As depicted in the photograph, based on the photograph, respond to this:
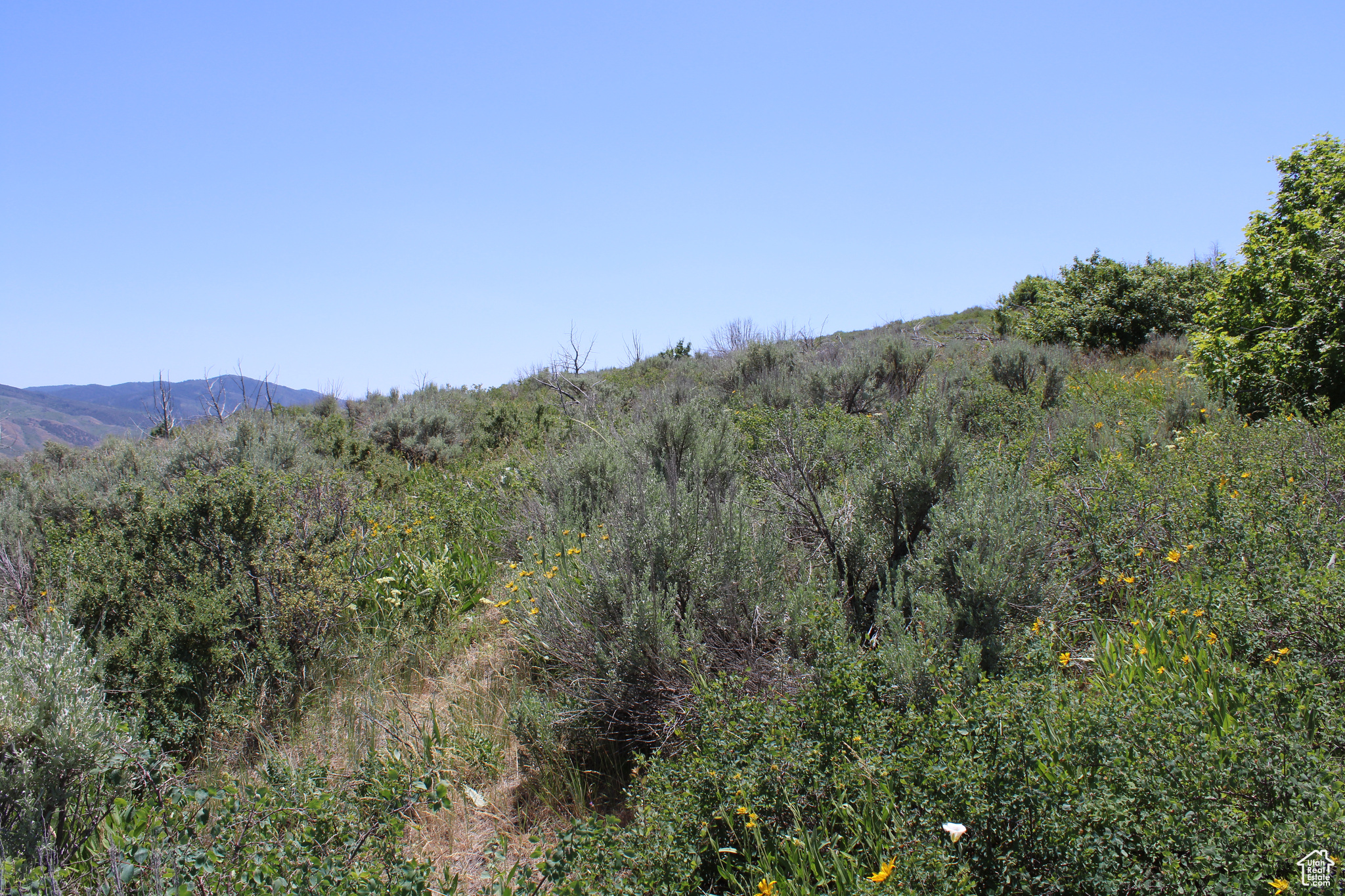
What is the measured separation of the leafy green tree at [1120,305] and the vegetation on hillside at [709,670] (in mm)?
10612

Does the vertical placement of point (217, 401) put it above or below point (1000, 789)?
above

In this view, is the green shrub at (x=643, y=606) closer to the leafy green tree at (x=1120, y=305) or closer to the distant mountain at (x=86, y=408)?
the distant mountain at (x=86, y=408)

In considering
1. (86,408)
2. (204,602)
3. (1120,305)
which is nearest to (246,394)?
(204,602)

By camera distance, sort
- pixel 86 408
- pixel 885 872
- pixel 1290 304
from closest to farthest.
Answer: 1. pixel 885 872
2. pixel 1290 304
3. pixel 86 408

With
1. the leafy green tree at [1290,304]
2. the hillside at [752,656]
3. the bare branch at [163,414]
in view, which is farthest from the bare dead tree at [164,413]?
the leafy green tree at [1290,304]

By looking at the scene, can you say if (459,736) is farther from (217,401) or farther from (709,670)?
(217,401)

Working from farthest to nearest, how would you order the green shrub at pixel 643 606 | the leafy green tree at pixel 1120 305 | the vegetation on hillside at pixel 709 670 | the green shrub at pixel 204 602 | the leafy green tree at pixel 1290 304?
the leafy green tree at pixel 1120 305 < the leafy green tree at pixel 1290 304 < the green shrub at pixel 204 602 < the green shrub at pixel 643 606 < the vegetation on hillside at pixel 709 670

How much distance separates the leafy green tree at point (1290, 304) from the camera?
647 centimetres

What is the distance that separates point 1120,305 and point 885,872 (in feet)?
60.5

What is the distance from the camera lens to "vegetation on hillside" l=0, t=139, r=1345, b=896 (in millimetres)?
1946

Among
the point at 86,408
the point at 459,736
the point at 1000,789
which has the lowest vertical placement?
the point at 459,736

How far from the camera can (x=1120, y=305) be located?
16188 mm

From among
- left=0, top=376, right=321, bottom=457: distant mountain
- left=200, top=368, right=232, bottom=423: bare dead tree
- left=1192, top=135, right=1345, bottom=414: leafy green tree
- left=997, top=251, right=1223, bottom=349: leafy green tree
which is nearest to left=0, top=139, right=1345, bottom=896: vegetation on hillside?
left=1192, top=135, right=1345, bottom=414: leafy green tree

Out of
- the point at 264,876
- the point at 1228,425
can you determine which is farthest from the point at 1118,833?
the point at 1228,425
